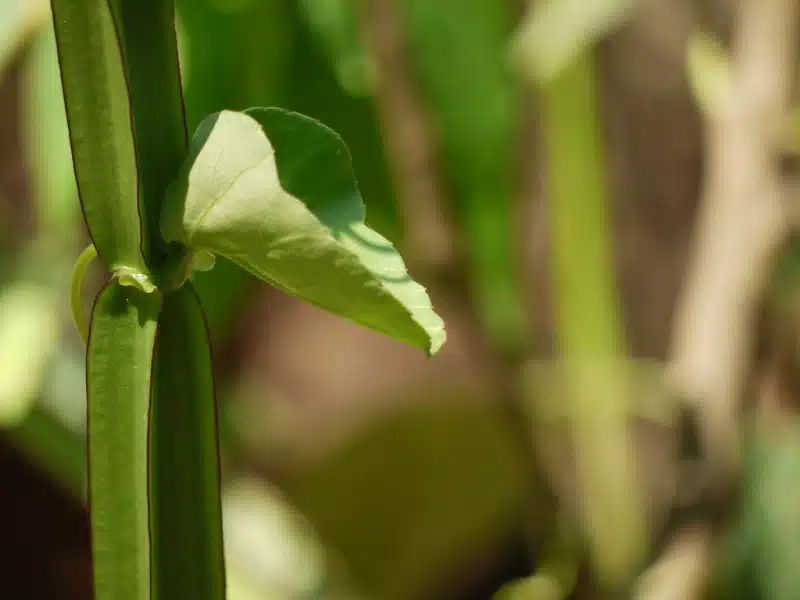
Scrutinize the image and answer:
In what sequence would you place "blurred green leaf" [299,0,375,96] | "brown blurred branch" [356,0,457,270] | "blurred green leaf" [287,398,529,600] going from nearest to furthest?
"blurred green leaf" [299,0,375,96], "brown blurred branch" [356,0,457,270], "blurred green leaf" [287,398,529,600]

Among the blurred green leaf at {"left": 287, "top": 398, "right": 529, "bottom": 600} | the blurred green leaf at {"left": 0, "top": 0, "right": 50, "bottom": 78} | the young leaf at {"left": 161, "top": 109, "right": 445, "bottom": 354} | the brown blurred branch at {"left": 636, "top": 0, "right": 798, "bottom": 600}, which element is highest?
the blurred green leaf at {"left": 0, "top": 0, "right": 50, "bottom": 78}

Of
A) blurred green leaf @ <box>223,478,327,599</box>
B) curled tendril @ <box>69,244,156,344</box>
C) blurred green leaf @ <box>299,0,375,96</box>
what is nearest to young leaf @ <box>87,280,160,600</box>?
curled tendril @ <box>69,244,156,344</box>

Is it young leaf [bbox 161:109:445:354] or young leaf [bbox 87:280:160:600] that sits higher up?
young leaf [bbox 161:109:445:354]

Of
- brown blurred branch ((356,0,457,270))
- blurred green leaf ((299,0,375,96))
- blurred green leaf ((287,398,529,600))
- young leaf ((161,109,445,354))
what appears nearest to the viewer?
young leaf ((161,109,445,354))

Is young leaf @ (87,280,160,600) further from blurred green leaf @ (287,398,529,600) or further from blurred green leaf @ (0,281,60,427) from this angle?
blurred green leaf @ (287,398,529,600)

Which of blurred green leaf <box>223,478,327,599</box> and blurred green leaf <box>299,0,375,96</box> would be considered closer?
blurred green leaf <box>299,0,375,96</box>

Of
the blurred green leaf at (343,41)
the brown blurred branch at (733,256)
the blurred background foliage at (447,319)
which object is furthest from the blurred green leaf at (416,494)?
the blurred green leaf at (343,41)
